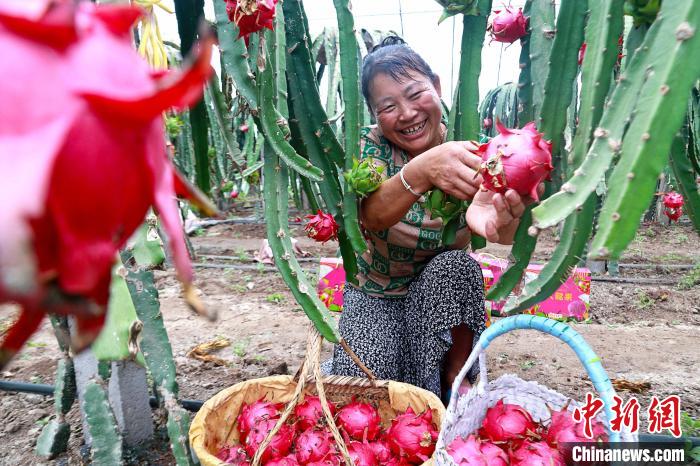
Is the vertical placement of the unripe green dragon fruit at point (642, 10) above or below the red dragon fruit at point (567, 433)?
above

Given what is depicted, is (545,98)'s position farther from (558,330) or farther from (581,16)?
(558,330)

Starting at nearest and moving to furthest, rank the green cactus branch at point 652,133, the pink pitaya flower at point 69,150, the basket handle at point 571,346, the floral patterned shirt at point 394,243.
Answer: the pink pitaya flower at point 69,150
the green cactus branch at point 652,133
the basket handle at point 571,346
the floral patterned shirt at point 394,243

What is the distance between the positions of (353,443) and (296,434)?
0.16 metres

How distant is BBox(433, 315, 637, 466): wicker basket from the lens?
0.88 m

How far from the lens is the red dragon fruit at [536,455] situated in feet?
3.06

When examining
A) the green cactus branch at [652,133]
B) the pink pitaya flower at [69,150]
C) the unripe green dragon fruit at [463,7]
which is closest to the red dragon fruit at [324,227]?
the unripe green dragon fruit at [463,7]

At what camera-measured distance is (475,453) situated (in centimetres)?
94

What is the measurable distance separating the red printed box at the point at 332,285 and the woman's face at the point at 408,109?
3.15 feet

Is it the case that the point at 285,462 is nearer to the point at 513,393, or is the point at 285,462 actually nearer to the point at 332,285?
the point at 513,393

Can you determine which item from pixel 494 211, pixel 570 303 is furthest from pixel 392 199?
pixel 570 303

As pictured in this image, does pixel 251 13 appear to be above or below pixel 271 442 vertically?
above

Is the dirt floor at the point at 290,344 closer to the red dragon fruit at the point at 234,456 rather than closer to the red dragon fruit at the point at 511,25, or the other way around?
the red dragon fruit at the point at 234,456

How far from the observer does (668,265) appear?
316 centimetres

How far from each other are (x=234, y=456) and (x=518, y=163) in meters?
0.87
